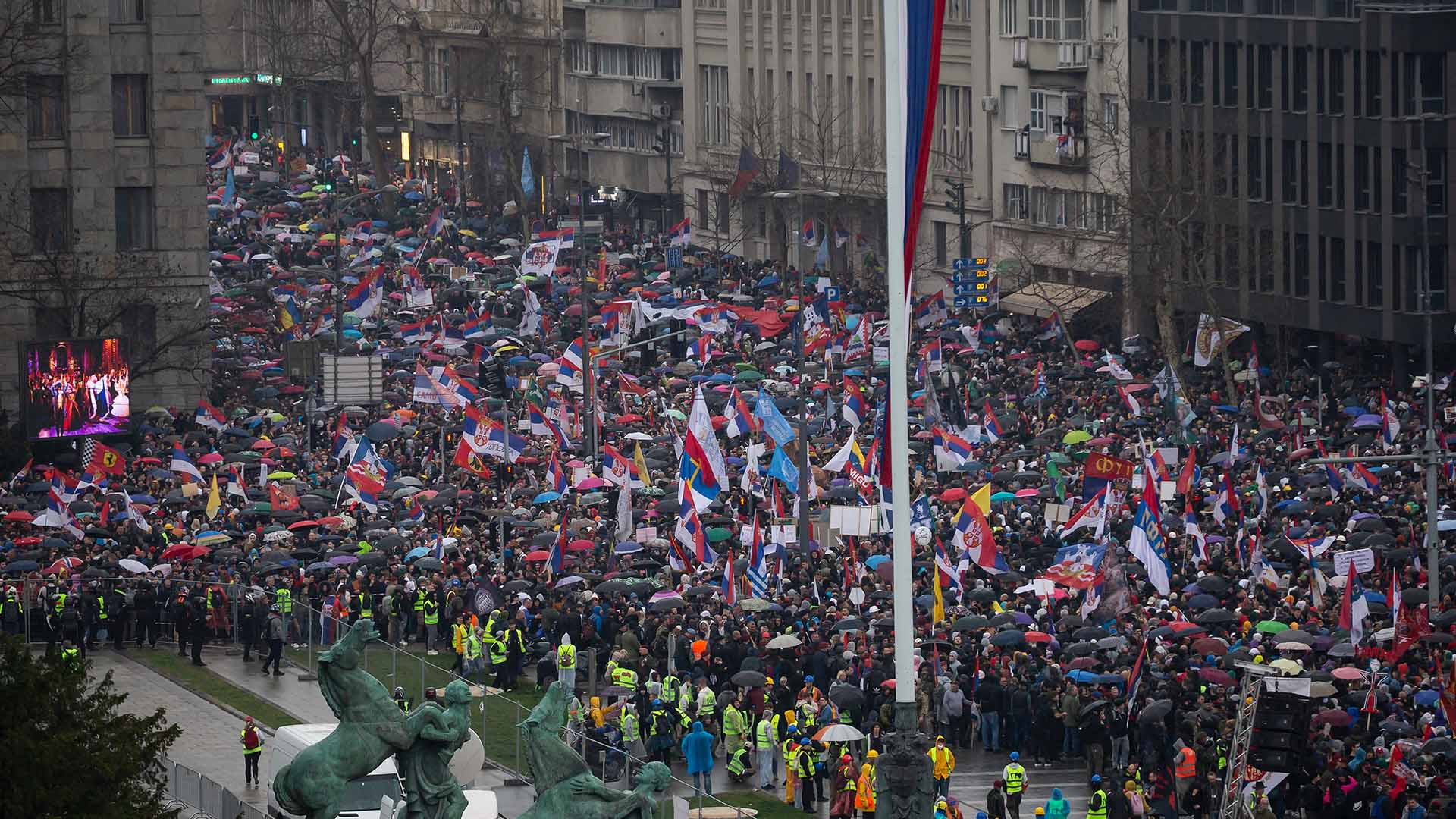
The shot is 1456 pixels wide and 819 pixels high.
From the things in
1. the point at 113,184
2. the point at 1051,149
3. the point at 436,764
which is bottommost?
the point at 436,764

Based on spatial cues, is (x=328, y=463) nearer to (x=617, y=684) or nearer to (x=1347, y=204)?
(x=617, y=684)

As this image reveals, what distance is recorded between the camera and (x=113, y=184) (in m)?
76.1

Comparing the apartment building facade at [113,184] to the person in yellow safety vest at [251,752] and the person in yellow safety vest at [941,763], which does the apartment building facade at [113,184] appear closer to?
the person in yellow safety vest at [251,752]

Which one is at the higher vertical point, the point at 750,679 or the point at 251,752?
the point at 750,679

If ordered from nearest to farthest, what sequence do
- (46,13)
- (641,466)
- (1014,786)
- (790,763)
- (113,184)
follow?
(1014,786) → (790,763) → (641,466) → (46,13) → (113,184)

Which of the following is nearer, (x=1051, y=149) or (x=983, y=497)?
(x=983, y=497)

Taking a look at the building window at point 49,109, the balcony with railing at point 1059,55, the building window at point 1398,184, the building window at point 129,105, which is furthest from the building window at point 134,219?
the building window at point 1398,184

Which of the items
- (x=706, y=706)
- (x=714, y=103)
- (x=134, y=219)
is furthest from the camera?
(x=714, y=103)

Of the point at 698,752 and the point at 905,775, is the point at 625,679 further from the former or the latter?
the point at 905,775

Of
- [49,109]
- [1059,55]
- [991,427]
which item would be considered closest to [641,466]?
[991,427]

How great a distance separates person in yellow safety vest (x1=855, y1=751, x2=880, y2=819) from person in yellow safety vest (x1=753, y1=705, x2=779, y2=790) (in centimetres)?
322

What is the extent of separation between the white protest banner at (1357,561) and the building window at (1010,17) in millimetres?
52296

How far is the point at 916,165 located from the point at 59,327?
5444 centimetres

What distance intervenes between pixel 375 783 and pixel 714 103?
81963 mm
